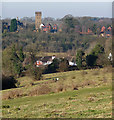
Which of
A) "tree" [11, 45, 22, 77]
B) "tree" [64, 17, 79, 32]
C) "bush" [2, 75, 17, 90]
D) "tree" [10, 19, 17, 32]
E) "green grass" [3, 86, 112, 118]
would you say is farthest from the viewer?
"tree" [64, 17, 79, 32]

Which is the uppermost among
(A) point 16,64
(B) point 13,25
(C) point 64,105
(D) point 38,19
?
(D) point 38,19

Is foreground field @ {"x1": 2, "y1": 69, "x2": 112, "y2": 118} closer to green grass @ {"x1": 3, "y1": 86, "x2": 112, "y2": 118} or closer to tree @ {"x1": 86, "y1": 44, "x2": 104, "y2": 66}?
green grass @ {"x1": 3, "y1": 86, "x2": 112, "y2": 118}

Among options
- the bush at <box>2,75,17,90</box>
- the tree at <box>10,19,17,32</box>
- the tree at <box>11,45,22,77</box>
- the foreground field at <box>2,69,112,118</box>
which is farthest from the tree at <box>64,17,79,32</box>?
the foreground field at <box>2,69,112,118</box>

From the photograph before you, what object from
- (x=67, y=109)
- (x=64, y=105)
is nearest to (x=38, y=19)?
(x=64, y=105)

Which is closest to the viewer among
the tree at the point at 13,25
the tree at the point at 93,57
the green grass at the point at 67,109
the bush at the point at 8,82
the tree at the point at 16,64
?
the green grass at the point at 67,109

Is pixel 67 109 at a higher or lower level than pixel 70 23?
lower

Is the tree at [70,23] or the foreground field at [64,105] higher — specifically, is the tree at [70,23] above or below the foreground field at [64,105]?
above

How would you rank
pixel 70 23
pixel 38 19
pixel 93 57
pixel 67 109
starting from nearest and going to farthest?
pixel 67 109, pixel 93 57, pixel 38 19, pixel 70 23

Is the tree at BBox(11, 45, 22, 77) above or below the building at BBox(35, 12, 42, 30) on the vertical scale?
below

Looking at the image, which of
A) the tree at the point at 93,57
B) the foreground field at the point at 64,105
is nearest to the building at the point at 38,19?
the tree at the point at 93,57

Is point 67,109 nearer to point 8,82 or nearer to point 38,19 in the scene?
point 8,82

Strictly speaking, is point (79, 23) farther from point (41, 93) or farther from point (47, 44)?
point (41, 93)

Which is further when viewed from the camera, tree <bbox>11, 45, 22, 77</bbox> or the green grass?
tree <bbox>11, 45, 22, 77</bbox>

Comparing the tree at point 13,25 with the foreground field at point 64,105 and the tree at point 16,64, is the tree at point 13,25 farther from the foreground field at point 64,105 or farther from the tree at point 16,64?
the foreground field at point 64,105
